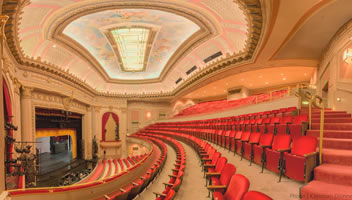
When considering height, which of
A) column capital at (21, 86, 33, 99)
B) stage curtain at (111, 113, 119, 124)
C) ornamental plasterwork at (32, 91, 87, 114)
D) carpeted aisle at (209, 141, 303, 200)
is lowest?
stage curtain at (111, 113, 119, 124)

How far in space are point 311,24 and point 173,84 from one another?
28.9 ft

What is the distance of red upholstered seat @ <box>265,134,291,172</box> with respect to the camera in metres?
1.92

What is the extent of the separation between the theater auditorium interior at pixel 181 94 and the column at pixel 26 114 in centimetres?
3

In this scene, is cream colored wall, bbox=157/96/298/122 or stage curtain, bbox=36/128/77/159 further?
stage curtain, bbox=36/128/77/159

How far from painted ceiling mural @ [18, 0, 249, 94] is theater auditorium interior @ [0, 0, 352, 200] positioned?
5cm

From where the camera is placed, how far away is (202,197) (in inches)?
75.5

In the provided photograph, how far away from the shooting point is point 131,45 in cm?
854

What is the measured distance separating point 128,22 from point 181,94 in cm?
588

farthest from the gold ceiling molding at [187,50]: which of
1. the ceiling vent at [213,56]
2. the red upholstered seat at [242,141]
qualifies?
the red upholstered seat at [242,141]

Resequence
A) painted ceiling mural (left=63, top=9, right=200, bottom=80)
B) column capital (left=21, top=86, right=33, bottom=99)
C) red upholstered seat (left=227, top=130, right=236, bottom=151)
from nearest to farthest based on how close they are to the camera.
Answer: red upholstered seat (left=227, top=130, right=236, bottom=151) < column capital (left=21, top=86, right=33, bottom=99) < painted ceiling mural (left=63, top=9, right=200, bottom=80)

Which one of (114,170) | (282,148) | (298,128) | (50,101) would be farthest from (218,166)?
(50,101)

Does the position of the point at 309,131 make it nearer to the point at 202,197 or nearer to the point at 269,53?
the point at 202,197

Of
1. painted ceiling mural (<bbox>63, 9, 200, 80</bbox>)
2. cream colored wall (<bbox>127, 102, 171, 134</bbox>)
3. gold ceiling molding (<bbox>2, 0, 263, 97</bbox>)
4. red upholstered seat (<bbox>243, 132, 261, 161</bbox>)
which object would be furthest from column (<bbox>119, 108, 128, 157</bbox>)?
red upholstered seat (<bbox>243, 132, 261, 161</bbox>)

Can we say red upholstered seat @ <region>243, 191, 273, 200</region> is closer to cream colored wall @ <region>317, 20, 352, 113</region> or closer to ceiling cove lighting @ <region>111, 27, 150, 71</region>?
cream colored wall @ <region>317, 20, 352, 113</region>
